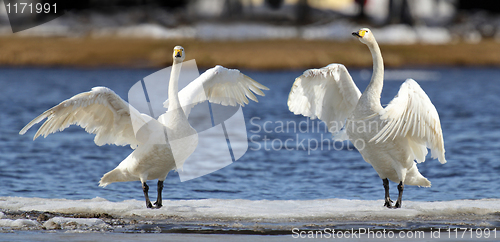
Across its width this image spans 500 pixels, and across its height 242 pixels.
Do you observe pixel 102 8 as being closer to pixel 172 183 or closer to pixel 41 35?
pixel 41 35

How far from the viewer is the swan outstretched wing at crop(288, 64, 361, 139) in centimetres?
827

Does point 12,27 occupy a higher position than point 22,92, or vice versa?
point 12,27

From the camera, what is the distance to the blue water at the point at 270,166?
30.2 ft

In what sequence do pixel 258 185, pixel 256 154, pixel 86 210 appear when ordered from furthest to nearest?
pixel 256 154, pixel 258 185, pixel 86 210

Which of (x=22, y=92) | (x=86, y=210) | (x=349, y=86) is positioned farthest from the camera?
(x=22, y=92)

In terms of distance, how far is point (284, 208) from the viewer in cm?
782

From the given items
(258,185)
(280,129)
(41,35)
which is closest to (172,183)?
(258,185)

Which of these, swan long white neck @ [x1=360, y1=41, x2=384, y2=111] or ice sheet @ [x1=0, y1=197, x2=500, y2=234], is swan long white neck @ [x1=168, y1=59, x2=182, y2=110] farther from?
swan long white neck @ [x1=360, y1=41, x2=384, y2=111]

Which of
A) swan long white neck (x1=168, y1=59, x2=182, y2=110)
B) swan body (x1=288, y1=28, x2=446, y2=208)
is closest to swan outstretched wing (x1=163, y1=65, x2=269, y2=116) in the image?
swan long white neck (x1=168, y1=59, x2=182, y2=110)

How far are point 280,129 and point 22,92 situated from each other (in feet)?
44.9

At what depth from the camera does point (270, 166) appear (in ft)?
37.7

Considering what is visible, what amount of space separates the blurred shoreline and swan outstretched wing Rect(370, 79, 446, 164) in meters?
19.6

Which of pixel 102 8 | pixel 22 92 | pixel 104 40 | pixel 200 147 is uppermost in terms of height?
pixel 102 8

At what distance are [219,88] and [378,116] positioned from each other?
104 inches
